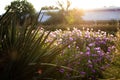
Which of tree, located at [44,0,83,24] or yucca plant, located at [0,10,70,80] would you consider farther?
tree, located at [44,0,83,24]

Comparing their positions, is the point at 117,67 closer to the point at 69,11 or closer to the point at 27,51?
the point at 27,51

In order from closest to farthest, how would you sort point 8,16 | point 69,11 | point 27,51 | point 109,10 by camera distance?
1. point 27,51
2. point 8,16
3. point 69,11
4. point 109,10

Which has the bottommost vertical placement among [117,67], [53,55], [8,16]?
[117,67]

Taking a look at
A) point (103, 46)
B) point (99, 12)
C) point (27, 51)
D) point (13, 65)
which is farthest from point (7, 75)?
point (99, 12)

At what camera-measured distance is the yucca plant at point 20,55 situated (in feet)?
12.5

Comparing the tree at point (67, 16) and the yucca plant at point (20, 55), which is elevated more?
the yucca plant at point (20, 55)

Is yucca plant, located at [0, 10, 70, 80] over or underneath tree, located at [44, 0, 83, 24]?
over

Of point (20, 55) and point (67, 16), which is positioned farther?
point (67, 16)

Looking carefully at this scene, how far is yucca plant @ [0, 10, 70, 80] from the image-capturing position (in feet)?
12.5

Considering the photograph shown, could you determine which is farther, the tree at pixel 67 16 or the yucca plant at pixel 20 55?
the tree at pixel 67 16

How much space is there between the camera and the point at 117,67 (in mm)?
4629

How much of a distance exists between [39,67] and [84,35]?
945 cm

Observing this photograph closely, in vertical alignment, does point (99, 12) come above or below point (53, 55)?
below

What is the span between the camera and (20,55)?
3873 mm
